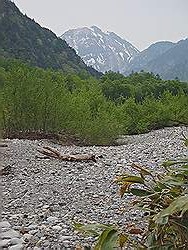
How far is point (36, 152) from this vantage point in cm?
875

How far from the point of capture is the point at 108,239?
46.8 inches

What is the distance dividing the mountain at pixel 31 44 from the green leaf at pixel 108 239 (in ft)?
128

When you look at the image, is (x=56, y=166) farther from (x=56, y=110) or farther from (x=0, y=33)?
(x=0, y=33)

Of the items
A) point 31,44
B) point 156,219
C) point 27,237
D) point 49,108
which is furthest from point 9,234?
point 31,44

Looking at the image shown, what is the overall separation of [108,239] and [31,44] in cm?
4656

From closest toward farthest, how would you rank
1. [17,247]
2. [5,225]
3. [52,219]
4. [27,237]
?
[17,247] < [27,237] < [5,225] < [52,219]

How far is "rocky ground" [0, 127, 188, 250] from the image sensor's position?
3704 mm

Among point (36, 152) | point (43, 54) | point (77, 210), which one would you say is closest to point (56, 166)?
point (36, 152)

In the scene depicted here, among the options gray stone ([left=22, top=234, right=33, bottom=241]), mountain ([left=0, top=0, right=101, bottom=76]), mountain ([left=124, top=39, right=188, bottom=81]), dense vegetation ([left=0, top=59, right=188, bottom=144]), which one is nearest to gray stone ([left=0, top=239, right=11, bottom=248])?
gray stone ([left=22, top=234, right=33, bottom=241])

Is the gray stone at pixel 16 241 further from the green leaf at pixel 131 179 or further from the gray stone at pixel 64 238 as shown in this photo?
the green leaf at pixel 131 179

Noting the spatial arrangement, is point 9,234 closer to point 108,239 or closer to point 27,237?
point 27,237

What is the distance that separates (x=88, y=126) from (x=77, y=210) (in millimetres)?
8093

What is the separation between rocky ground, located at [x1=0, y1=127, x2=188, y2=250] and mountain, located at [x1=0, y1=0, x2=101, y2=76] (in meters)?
32.9

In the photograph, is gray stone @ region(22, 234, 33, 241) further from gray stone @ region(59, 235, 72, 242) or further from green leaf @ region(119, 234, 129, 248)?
green leaf @ region(119, 234, 129, 248)
